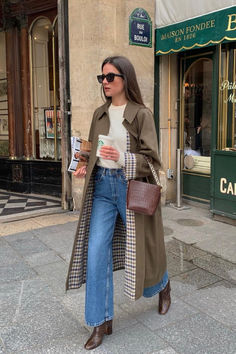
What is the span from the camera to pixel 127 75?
2617mm

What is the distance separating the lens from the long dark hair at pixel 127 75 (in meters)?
2.60

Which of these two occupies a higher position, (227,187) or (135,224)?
(135,224)

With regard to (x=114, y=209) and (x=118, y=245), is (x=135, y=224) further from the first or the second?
(x=118, y=245)

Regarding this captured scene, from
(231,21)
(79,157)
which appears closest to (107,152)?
(79,157)

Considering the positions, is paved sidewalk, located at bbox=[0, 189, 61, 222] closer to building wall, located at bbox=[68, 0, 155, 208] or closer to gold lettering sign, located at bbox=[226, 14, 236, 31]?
building wall, located at bbox=[68, 0, 155, 208]

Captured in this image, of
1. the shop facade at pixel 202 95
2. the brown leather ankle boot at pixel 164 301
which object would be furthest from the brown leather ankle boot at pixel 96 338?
the shop facade at pixel 202 95

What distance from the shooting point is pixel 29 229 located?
5430mm

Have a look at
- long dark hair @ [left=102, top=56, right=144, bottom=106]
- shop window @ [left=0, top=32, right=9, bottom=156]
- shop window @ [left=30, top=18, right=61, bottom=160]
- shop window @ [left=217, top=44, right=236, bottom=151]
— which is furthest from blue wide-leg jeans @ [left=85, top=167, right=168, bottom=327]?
shop window @ [left=0, top=32, right=9, bottom=156]

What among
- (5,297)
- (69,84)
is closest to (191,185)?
(69,84)

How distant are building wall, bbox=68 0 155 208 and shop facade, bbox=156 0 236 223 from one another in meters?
0.66

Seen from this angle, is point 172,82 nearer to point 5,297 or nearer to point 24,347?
point 5,297

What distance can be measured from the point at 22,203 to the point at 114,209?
4.77m

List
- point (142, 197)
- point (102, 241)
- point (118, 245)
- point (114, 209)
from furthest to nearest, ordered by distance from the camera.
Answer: point (118, 245), point (114, 209), point (102, 241), point (142, 197)

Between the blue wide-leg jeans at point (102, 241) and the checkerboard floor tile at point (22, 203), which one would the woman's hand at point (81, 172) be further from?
the checkerboard floor tile at point (22, 203)
